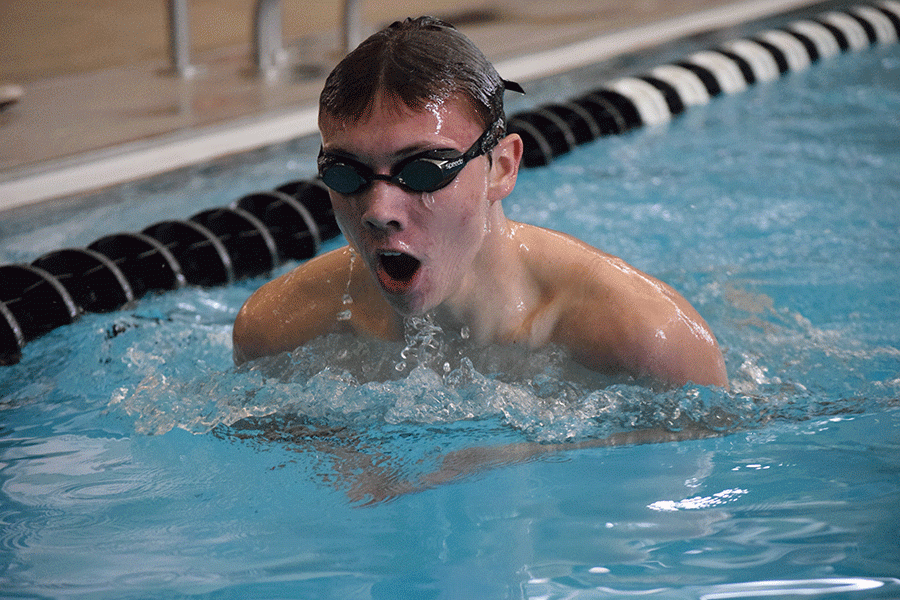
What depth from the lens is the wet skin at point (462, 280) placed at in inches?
65.1

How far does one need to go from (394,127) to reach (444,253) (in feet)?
0.83

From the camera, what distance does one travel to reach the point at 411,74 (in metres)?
1.62

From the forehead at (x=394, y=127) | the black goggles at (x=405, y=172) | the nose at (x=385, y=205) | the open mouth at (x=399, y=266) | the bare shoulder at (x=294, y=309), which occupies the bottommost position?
the bare shoulder at (x=294, y=309)

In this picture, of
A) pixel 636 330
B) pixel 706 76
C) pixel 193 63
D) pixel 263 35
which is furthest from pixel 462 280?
pixel 193 63

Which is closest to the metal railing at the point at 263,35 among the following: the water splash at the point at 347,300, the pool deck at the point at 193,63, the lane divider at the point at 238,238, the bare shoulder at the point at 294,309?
the pool deck at the point at 193,63

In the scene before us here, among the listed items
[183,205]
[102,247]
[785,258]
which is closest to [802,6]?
[785,258]

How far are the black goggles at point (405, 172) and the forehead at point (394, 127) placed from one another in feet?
0.07

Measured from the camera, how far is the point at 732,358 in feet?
8.27

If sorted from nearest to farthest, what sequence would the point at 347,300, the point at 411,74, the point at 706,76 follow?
the point at 411,74, the point at 347,300, the point at 706,76

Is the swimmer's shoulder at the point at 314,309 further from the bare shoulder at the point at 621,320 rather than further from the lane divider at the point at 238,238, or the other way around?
the lane divider at the point at 238,238

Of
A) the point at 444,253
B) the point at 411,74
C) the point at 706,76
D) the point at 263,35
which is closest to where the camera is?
the point at 411,74

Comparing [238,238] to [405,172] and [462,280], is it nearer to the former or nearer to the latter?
[462,280]

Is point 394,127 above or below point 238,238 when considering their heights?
above

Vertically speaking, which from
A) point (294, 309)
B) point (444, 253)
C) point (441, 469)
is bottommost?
point (441, 469)
